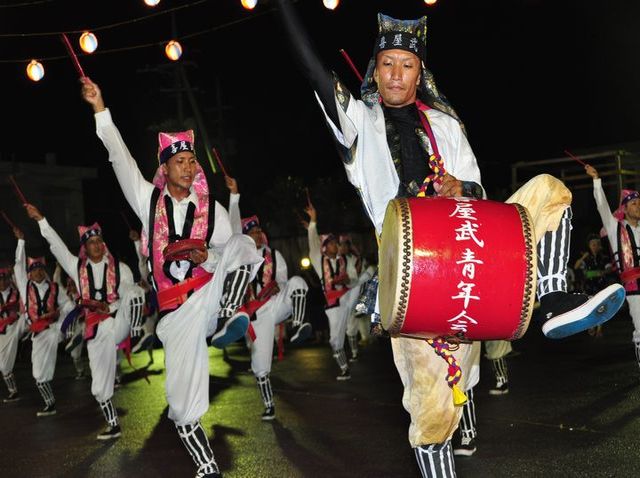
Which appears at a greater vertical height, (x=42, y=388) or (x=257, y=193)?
(x=257, y=193)

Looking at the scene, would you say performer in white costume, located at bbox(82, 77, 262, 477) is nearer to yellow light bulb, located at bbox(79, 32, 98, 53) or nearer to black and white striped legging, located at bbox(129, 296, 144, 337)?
yellow light bulb, located at bbox(79, 32, 98, 53)

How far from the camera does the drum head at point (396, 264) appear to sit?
9.83 ft

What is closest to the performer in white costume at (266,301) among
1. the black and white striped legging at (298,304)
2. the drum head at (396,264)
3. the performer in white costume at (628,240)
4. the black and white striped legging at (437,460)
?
the black and white striped legging at (298,304)

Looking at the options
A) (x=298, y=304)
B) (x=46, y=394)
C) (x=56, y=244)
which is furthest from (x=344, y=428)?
(x=46, y=394)

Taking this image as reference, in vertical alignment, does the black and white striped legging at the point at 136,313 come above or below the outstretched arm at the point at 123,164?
below

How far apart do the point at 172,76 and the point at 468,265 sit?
24.6 meters

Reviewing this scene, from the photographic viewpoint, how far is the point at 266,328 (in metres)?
9.52

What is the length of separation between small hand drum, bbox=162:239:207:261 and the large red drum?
7.43 ft

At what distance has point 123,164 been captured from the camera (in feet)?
17.9

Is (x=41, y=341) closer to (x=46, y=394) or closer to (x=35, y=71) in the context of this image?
(x=46, y=394)

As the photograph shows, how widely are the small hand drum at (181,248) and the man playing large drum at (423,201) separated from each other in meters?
1.73

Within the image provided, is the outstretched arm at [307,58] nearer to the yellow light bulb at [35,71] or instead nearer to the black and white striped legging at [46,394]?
the yellow light bulb at [35,71]

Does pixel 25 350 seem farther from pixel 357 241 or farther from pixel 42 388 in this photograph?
pixel 42 388

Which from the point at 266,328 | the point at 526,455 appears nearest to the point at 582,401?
the point at 526,455
